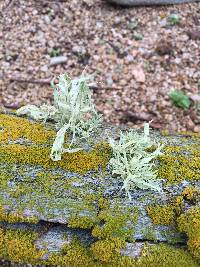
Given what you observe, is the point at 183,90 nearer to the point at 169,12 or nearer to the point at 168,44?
the point at 168,44

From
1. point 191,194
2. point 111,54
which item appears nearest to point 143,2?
point 111,54

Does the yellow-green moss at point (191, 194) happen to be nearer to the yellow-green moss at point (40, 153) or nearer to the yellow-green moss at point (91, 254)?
the yellow-green moss at point (91, 254)

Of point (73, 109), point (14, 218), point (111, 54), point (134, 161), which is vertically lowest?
point (111, 54)

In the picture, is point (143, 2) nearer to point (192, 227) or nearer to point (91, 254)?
point (192, 227)

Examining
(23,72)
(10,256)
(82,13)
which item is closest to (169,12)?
(82,13)

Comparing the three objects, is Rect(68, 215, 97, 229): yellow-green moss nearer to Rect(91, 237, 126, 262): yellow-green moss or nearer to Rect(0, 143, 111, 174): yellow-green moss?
Rect(91, 237, 126, 262): yellow-green moss

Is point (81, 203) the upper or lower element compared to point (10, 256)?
upper
